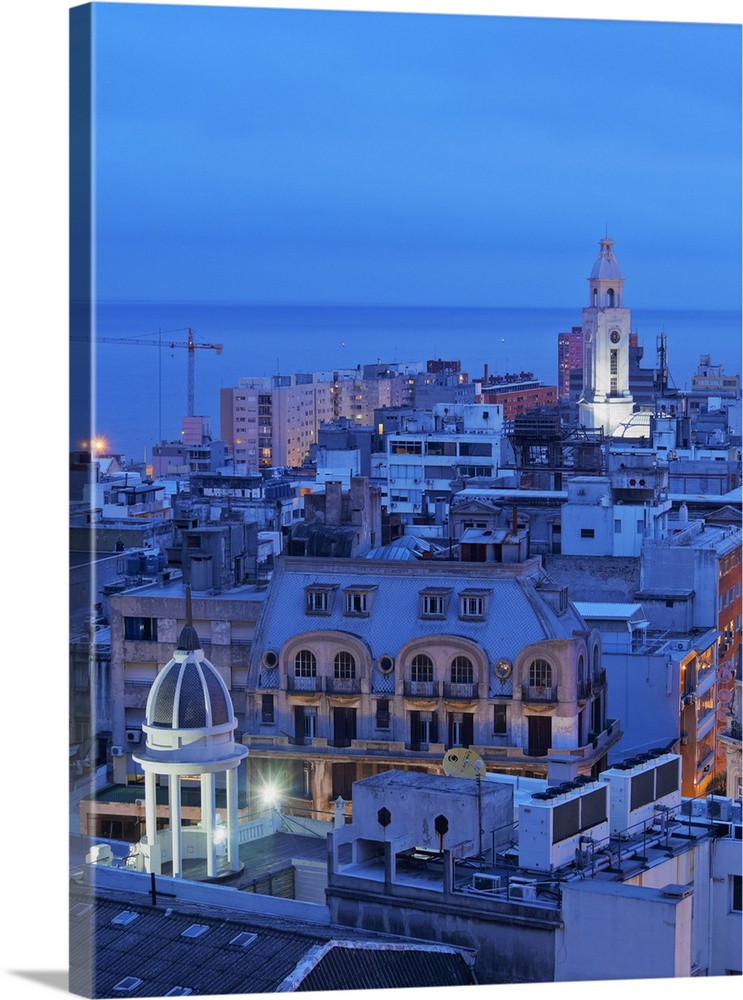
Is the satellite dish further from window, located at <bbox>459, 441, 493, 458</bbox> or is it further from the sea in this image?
window, located at <bbox>459, 441, 493, 458</bbox>

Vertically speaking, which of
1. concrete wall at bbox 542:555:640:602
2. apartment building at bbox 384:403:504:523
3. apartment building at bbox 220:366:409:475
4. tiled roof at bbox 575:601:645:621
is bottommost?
tiled roof at bbox 575:601:645:621

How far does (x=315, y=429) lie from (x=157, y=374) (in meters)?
16.7

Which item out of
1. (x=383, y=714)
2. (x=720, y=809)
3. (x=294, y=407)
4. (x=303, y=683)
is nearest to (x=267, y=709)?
(x=303, y=683)

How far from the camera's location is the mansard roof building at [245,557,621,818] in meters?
13.0

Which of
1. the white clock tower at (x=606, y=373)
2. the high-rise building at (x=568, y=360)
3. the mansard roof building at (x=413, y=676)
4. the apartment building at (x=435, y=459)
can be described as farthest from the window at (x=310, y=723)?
the high-rise building at (x=568, y=360)

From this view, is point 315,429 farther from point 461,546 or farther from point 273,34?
point 273,34

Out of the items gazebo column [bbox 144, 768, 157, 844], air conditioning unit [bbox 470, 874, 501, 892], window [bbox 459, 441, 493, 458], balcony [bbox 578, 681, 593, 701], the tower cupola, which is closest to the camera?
air conditioning unit [bbox 470, 874, 501, 892]

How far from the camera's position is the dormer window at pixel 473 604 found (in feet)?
43.5

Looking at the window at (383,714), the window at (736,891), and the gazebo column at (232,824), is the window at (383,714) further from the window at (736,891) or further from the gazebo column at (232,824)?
the window at (736,891)

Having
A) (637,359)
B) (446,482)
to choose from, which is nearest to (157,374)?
(446,482)

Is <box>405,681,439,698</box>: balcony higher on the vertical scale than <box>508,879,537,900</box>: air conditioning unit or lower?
higher

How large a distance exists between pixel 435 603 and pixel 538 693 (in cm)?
82

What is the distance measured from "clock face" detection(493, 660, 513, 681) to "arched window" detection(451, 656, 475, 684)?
14 cm

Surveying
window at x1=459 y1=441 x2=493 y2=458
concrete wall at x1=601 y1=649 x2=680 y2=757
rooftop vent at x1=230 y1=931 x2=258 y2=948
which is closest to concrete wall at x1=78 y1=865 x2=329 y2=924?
rooftop vent at x1=230 y1=931 x2=258 y2=948
